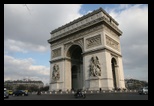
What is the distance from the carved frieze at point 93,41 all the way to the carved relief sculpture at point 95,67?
8.27ft

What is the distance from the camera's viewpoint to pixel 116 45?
3325 centimetres

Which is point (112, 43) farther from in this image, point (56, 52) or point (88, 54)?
point (56, 52)

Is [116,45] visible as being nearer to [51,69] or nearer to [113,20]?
[113,20]

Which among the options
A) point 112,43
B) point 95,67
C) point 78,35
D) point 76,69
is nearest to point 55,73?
point 76,69

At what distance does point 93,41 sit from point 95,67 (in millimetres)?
4843

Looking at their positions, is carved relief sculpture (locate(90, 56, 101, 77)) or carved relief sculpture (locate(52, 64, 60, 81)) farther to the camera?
carved relief sculpture (locate(52, 64, 60, 81))

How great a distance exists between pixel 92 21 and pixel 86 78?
1020cm

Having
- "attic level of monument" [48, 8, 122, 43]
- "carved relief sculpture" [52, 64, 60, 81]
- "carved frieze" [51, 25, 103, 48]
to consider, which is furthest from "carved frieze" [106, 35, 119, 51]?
"carved relief sculpture" [52, 64, 60, 81]

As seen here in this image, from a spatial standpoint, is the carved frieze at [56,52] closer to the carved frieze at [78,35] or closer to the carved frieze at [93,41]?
the carved frieze at [78,35]

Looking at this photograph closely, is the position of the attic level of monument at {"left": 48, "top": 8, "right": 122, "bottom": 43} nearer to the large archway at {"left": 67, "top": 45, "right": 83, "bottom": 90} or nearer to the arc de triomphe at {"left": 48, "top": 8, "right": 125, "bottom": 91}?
the arc de triomphe at {"left": 48, "top": 8, "right": 125, "bottom": 91}

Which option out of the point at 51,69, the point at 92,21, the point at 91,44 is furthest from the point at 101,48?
the point at 51,69

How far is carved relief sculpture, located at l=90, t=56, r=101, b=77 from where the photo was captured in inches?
1098

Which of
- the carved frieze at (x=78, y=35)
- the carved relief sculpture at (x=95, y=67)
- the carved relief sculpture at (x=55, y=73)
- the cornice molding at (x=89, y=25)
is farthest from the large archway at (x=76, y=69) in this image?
the carved relief sculpture at (x=95, y=67)

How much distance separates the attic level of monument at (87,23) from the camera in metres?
30.1
